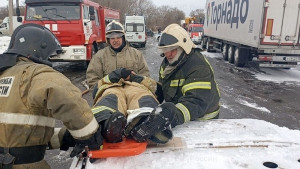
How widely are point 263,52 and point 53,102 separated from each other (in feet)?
30.8

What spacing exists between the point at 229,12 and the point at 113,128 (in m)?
12.3

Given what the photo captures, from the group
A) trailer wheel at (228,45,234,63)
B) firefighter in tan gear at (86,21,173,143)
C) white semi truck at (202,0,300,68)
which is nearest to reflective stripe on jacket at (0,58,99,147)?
firefighter in tan gear at (86,21,173,143)

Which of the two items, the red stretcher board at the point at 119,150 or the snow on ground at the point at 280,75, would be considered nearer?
the red stretcher board at the point at 119,150

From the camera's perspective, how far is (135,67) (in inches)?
170

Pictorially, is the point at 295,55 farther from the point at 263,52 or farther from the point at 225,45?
the point at 225,45

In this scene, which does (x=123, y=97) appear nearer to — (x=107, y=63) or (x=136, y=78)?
(x=136, y=78)

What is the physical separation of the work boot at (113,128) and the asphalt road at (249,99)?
1678 millimetres

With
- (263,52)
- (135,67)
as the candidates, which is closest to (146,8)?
(263,52)

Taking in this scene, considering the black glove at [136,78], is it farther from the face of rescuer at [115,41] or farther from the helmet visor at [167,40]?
the face of rescuer at [115,41]

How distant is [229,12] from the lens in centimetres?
1302

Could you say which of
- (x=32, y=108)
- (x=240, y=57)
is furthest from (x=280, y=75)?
(x=32, y=108)

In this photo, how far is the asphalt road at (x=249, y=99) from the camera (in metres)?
5.16

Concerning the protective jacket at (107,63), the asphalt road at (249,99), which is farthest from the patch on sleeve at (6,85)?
the protective jacket at (107,63)

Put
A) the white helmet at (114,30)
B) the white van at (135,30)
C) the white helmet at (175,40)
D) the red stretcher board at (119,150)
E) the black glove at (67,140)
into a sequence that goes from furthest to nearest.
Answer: the white van at (135,30)
the white helmet at (114,30)
the white helmet at (175,40)
the black glove at (67,140)
the red stretcher board at (119,150)
